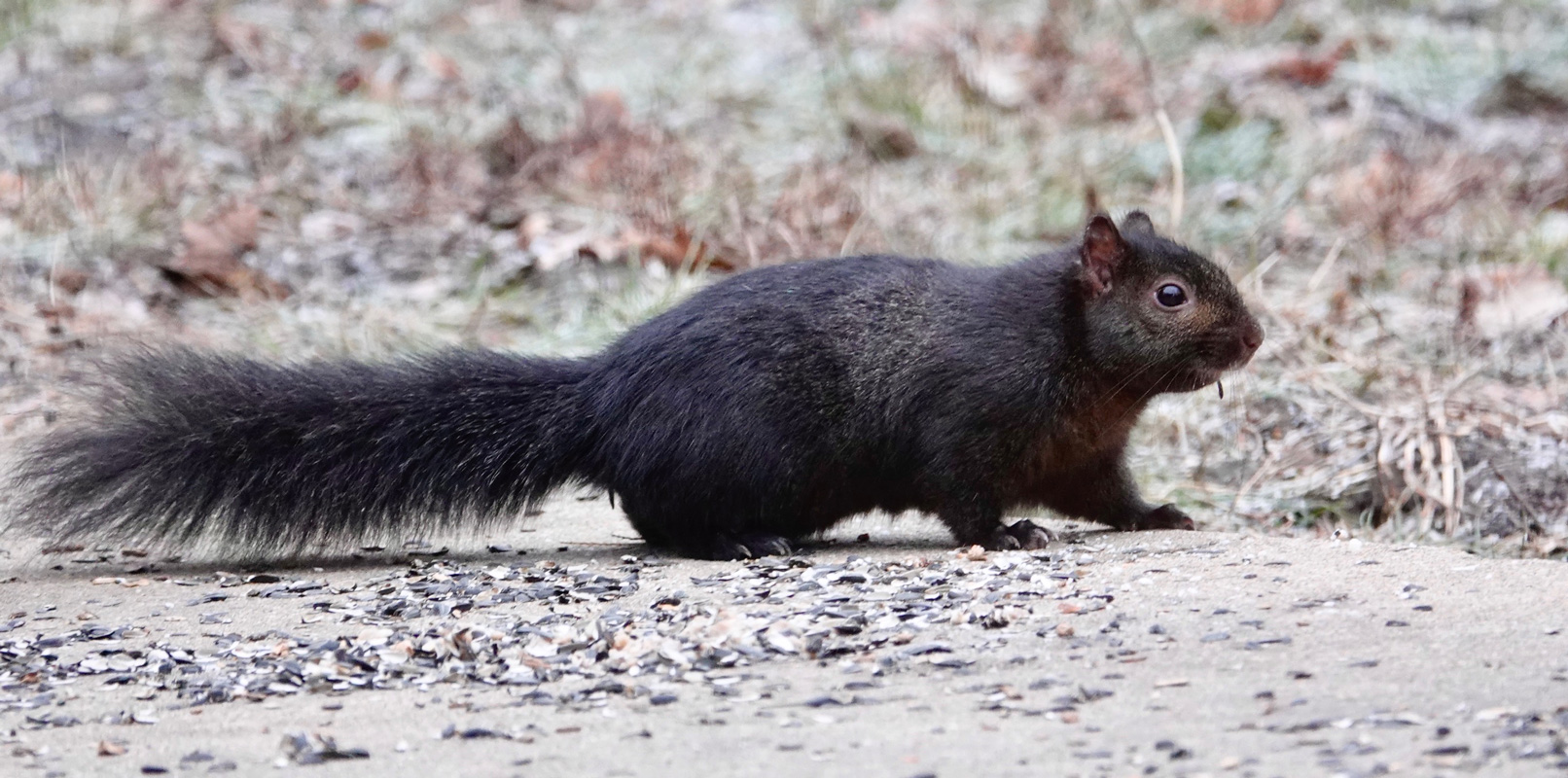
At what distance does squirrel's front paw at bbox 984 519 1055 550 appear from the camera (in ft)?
15.3

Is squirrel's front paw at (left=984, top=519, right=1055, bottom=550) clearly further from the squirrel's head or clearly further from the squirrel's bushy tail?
the squirrel's bushy tail

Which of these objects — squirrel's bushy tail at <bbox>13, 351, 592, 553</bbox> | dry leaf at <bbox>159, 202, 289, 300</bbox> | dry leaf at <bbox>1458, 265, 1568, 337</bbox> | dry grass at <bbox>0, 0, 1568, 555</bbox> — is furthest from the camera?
dry leaf at <bbox>159, 202, 289, 300</bbox>

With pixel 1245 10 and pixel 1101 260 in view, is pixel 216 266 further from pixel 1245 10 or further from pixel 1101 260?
pixel 1245 10

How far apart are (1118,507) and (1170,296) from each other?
677 millimetres

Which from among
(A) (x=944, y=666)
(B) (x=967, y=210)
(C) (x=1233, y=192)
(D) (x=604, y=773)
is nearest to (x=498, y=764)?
(D) (x=604, y=773)

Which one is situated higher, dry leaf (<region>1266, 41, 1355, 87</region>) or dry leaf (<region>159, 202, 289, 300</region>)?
dry leaf (<region>1266, 41, 1355, 87</region>)

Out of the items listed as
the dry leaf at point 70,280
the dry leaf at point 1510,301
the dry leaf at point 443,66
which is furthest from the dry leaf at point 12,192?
the dry leaf at point 1510,301

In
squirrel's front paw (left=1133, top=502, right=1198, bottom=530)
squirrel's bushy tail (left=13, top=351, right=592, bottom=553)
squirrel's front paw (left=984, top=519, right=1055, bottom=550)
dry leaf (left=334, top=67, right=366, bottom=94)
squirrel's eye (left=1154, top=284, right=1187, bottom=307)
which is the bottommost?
squirrel's front paw (left=984, top=519, right=1055, bottom=550)

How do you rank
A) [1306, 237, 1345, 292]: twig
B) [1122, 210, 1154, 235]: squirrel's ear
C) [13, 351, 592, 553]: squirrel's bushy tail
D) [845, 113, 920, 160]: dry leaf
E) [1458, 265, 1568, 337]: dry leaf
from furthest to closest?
[845, 113, 920, 160]: dry leaf, [1306, 237, 1345, 292]: twig, [1458, 265, 1568, 337]: dry leaf, [1122, 210, 1154, 235]: squirrel's ear, [13, 351, 592, 553]: squirrel's bushy tail

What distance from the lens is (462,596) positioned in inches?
165

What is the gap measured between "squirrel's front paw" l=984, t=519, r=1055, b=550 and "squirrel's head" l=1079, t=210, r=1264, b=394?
45 cm

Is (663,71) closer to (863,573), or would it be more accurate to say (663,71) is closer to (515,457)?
(515,457)

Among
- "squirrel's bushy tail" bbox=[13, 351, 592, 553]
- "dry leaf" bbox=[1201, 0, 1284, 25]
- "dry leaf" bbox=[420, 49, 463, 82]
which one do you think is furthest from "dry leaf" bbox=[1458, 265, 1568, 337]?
"dry leaf" bbox=[420, 49, 463, 82]

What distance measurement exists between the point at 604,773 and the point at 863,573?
1.50m
